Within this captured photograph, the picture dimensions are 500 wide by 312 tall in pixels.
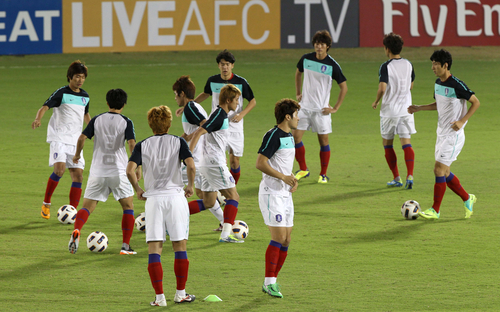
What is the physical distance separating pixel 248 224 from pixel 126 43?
1650 cm

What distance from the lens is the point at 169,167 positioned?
6043 millimetres

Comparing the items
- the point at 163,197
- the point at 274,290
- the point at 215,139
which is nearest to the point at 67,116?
the point at 215,139

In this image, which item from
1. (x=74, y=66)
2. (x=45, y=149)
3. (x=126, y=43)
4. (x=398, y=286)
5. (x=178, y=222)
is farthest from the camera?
(x=126, y=43)

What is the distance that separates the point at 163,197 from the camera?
5988 mm

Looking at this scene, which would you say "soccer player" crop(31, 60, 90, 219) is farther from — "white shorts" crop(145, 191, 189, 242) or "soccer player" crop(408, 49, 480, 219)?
"soccer player" crop(408, 49, 480, 219)

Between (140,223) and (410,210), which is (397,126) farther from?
(140,223)

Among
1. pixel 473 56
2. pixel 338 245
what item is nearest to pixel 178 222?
pixel 338 245

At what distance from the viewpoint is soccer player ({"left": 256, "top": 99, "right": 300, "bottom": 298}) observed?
6273 mm

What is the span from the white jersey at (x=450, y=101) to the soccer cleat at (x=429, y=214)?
1.06 metres

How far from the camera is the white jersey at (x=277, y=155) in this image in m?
6.34

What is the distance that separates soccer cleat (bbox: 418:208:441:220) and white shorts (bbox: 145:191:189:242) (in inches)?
170

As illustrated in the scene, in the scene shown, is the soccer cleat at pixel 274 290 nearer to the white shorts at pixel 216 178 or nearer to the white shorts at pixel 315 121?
the white shorts at pixel 216 178

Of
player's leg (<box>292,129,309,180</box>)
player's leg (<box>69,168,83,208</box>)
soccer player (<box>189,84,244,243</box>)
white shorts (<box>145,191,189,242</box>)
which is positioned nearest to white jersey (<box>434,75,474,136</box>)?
soccer player (<box>189,84,244,243</box>)

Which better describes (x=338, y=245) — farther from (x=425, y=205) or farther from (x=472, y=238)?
(x=425, y=205)
